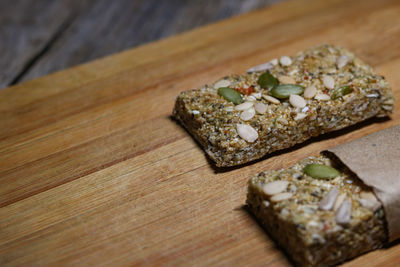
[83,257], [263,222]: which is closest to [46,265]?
[83,257]

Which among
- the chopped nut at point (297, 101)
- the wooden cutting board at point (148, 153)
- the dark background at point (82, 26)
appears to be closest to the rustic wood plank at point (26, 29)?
the dark background at point (82, 26)

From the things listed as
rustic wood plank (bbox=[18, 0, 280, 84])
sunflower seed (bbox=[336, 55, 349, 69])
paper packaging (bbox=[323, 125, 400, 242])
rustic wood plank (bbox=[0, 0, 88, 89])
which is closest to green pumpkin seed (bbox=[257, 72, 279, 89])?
sunflower seed (bbox=[336, 55, 349, 69])

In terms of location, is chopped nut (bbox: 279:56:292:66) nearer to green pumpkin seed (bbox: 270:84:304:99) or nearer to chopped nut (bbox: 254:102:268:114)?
green pumpkin seed (bbox: 270:84:304:99)

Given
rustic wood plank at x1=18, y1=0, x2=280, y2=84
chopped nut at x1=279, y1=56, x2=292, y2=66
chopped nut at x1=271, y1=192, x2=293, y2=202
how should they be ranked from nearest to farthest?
1. chopped nut at x1=271, y1=192, x2=293, y2=202
2. chopped nut at x1=279, y1=56, x2=292, y2=66
3. rustic wood plank at x1=18, y1=0, x2=280, y2=84

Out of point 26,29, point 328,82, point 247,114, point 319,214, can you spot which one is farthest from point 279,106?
point 26,29

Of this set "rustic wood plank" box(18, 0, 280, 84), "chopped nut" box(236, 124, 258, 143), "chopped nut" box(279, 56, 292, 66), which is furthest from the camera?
"rustic wood plank" box(18, 0, 280, 84)

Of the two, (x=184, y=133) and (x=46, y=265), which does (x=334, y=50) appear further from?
(x=46, y=265)

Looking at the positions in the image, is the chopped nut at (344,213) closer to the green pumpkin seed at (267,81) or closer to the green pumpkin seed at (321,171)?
the green pumpkin seed at (321,171)
